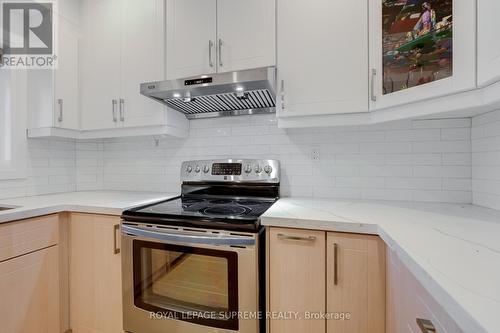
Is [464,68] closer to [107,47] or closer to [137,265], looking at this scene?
[137,265]

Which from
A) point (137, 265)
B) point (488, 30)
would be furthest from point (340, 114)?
point (137, 265)

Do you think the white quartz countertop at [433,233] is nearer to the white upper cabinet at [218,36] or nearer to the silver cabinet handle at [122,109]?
the silver cabinet handle at [122,109]

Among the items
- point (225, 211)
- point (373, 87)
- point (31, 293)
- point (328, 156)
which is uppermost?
point (373, 87)

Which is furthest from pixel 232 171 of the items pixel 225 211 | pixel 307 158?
pixel 307 158

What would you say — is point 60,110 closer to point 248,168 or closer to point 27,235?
point 27,235

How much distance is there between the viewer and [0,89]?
1.73 metres

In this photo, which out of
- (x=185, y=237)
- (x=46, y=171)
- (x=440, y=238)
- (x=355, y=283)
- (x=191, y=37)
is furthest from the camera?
(x=46, y=171)

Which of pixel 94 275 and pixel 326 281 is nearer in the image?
pixel 326 281

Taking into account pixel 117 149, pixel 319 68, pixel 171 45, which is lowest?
pixel 117 149

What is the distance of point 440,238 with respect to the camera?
0.79 meters

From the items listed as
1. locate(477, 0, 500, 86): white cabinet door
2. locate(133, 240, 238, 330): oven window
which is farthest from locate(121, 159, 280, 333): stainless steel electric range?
locate(477, 0, 500, 86): white cabinet door

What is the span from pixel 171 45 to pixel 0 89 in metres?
1.32

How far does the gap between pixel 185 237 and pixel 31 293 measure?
1004 mm

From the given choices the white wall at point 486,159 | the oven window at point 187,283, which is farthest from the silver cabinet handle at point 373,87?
the oven window at point 187,283
